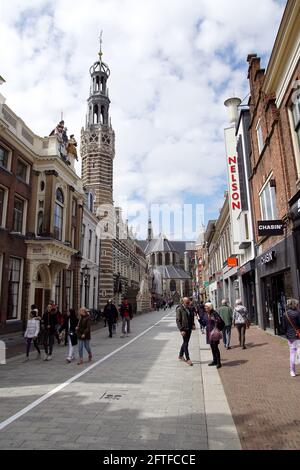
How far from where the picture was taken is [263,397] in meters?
6.03

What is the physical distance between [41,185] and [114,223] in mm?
19138

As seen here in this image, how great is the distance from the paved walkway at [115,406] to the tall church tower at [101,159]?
25.4 meters

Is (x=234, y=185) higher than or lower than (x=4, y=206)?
higher

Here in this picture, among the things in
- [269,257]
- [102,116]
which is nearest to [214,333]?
[269,257]

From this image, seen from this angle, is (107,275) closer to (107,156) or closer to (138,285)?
(107,156)

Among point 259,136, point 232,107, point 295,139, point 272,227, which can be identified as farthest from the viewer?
point 232,107

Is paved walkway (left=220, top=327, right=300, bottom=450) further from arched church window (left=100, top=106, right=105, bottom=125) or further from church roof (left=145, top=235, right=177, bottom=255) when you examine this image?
church roof (left=145, top=235, right=177, bottom=255)

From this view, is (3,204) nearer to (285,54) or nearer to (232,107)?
(285,54)

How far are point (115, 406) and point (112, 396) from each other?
68 centimetres

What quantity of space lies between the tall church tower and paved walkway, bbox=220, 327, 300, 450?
25740 millimetres

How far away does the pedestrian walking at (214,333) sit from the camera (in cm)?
887

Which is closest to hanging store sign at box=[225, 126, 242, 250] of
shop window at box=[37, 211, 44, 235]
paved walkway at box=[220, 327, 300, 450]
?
paved walkway at box=[220, 327, 300, 450]

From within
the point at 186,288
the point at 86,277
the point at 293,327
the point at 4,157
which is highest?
the point at 4,157
